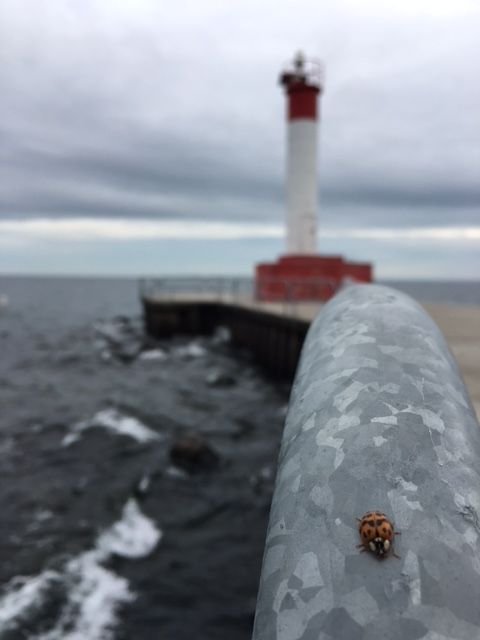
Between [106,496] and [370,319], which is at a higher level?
[370,319]

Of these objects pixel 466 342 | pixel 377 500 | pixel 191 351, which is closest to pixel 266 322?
pixel 191 351

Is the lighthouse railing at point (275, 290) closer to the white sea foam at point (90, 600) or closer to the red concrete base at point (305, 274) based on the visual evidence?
the red concrete base at point (305, 274)

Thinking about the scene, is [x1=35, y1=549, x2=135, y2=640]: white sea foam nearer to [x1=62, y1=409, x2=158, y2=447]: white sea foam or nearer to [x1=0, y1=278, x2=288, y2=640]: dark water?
[x1=0, y1=278, x2=288, y2=640]: dark water

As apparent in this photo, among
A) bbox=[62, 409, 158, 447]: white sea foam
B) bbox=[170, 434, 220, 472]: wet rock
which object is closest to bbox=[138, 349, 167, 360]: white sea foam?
bbox=[62, 409, 158, 447]: white sea foam

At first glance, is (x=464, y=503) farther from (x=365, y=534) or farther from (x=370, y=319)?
(x=370, y=319)

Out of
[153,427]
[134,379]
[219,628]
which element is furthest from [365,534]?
[134,379]

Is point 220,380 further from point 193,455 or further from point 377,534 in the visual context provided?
point 377,534
